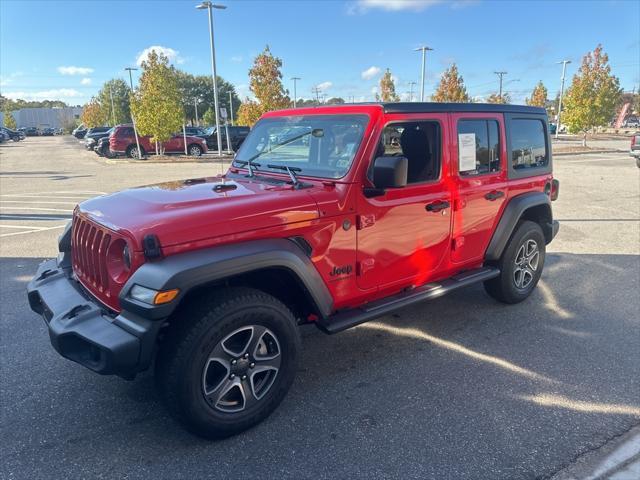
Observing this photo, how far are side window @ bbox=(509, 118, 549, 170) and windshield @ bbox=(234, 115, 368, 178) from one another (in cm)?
190

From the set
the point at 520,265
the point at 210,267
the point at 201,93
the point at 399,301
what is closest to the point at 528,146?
the point at 520,265

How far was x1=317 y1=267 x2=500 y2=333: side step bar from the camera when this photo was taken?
314 centimetres

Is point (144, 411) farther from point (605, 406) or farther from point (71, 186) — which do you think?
point (71, 186)

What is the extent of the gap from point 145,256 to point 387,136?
6.24 feet

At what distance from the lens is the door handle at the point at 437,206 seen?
11.8 ft

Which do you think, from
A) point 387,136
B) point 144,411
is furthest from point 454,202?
point 144,411

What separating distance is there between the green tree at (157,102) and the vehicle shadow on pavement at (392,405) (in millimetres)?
20852

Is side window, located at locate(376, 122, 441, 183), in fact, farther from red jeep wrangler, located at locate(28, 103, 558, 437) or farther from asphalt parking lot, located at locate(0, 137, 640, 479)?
asphalt parking lot, located at locate(0, 137, 640, 479)

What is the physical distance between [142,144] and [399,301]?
24.3 metres

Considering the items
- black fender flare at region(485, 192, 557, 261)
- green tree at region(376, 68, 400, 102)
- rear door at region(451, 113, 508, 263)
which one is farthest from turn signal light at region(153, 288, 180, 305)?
green tree at region(376, 68, 400, 102)

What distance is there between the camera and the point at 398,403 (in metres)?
3.12

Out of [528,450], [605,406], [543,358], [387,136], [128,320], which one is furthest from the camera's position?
[543,358]

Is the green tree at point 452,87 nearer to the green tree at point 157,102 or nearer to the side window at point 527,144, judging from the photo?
the green tree at point 157,102

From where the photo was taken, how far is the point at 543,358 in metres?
3.70
